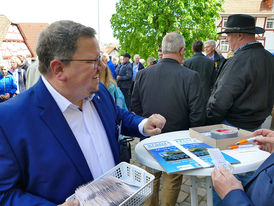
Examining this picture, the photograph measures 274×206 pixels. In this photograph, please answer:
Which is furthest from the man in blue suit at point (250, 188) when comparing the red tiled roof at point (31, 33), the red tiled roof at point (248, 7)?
the red tiled roof at point (31, 33)

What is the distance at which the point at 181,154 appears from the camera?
162 cm

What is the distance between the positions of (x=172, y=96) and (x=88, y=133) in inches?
56.8

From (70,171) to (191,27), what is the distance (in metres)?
17.2

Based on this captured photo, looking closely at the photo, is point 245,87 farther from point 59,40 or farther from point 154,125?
point 59,40

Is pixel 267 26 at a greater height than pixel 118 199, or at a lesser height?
greater

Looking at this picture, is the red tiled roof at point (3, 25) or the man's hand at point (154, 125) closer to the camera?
the man's hand at point (154, 125)

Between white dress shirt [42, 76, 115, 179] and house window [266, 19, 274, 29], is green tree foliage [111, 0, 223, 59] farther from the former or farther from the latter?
house window [266, 19, 274, 29]

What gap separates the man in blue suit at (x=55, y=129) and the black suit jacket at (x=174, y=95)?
4.35 feet

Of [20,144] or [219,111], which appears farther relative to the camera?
[219,111]

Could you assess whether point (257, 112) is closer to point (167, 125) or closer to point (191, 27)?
point (167, 125)

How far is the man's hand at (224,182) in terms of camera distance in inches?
47.0

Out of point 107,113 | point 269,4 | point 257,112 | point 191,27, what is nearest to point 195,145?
point 107,113

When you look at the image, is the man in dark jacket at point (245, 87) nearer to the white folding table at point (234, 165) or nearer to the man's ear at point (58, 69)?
the white folding table at point (234, 165)

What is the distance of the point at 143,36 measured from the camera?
15.6m
